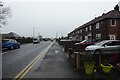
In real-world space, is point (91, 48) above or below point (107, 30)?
below

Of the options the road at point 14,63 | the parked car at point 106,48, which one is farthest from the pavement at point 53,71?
the parked car at point 106,48

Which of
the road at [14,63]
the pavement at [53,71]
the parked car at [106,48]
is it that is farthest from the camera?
the parked car at [106,48]

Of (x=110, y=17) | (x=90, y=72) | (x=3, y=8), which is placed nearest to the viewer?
(x=90, y=72)

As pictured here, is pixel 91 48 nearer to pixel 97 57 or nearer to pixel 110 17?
pixel 97 57

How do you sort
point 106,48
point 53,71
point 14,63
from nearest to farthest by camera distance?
point 53,71 < point 14,63 < point 106,48

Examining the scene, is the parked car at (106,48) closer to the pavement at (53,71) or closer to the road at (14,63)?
the road at (14,63)

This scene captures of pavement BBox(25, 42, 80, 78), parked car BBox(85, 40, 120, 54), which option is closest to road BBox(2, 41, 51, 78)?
pavement BBox(25, 42, 80, 78)

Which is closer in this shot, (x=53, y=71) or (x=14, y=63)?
(x=53, y=71)

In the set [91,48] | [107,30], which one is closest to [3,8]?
[107,30]

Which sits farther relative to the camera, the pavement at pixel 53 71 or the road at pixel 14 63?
the road at pixel 14 63

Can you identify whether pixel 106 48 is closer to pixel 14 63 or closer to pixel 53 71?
pixel 14 63

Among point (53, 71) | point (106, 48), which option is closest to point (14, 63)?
point (53, 71)

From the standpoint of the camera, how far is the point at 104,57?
12.6m

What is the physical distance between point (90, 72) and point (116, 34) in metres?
33.0
